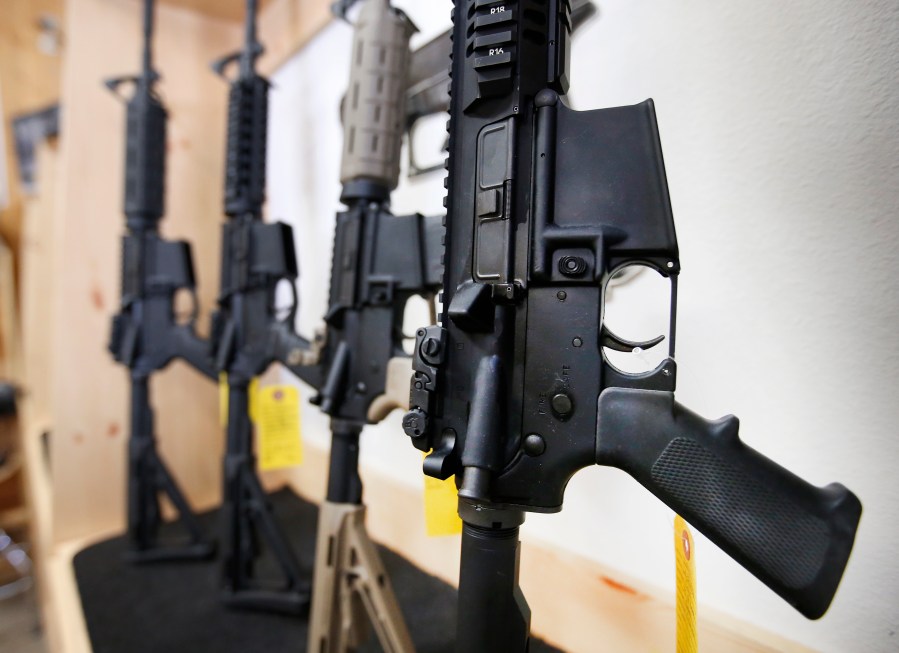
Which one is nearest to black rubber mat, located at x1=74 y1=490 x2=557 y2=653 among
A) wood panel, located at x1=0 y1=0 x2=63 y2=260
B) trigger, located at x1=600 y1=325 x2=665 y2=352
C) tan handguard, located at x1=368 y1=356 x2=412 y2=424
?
tan handguard, located at x1=368 y1=356 x2=412 y2=424

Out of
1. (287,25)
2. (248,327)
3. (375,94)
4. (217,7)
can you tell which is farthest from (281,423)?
(217,7)

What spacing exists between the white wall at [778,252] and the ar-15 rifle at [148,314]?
2.79 ft

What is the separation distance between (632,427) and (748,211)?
0.97 feet

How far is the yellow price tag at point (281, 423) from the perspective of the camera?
0.85 metres

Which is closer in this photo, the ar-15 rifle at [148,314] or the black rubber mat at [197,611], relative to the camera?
the black rubber mat at [197,611]

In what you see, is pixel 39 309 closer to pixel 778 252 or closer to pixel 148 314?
pixel 148 314

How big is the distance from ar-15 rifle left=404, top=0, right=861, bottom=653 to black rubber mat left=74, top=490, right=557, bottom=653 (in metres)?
0.34

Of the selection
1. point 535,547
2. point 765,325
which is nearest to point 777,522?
point 765,325

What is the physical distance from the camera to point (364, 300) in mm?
656

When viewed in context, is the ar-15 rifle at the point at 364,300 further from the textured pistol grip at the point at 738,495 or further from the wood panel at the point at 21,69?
the wood panel at the point at 21,69

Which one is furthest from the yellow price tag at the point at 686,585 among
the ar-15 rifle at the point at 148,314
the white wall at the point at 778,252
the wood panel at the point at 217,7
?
the wood panel at the point at 217,7

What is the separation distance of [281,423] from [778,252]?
2.46ft

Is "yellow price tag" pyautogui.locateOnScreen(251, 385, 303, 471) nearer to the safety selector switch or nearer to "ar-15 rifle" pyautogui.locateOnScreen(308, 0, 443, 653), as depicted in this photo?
"ar-15 rifle" pyautogui.locateOnScreen(308, 0, 443, 653)

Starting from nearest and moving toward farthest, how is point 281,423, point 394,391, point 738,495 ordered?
point 738,495 < point 394,391 < point 281,423
